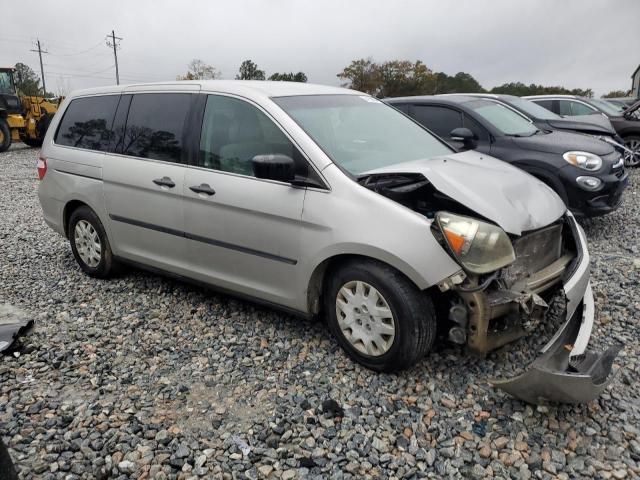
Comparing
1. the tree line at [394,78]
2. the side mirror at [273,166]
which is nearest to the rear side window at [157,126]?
the side mirror at [273,166]

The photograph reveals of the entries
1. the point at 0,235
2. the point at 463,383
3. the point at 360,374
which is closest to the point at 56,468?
the point at 360,374

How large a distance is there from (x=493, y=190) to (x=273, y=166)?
1319 millimetres

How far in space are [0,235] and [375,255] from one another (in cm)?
598

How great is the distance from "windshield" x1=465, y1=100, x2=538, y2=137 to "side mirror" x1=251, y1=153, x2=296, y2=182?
4.21 meters

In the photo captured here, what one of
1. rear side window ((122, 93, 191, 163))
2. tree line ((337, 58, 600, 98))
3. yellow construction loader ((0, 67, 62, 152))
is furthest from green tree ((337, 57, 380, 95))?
rear side window ((122, 93, 191, 163))

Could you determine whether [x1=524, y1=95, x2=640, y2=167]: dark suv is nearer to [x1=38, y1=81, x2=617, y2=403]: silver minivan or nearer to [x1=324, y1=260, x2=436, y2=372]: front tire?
[x1=38, y1=81, x2=617, y2=403]: silver minivan

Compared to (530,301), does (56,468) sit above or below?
below

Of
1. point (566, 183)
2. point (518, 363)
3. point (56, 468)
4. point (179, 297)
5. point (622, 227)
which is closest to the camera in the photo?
point (56, 468)

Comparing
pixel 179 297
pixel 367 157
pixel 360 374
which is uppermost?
pixel 367 157

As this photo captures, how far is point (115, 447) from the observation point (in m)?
2.60

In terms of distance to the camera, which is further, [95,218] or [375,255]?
[95,218]

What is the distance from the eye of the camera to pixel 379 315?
3.01 m

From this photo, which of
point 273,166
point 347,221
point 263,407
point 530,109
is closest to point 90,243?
point 273,166

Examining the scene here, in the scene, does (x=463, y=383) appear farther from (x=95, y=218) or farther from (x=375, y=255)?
(x=95, y=218)
